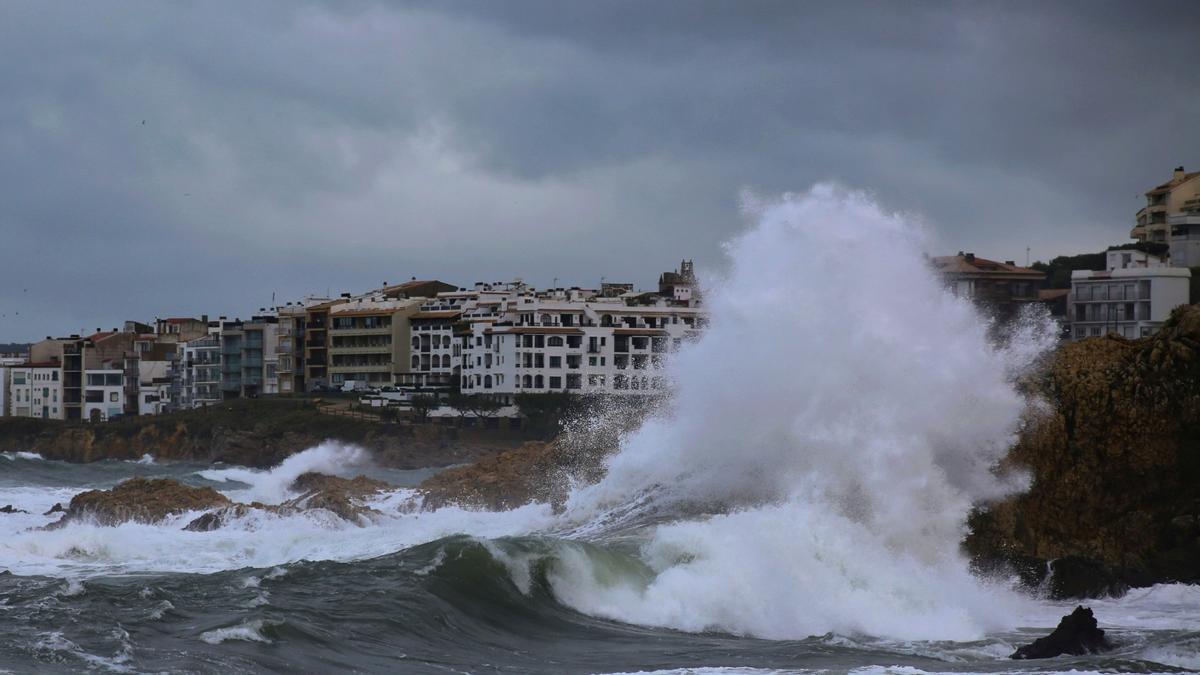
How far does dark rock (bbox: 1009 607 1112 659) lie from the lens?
15.6 meters

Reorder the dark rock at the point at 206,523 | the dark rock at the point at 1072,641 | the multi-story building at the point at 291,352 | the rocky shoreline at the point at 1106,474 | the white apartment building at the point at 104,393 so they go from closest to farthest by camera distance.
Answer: the dark rock at the point at 1072,641 → the rocky shoreline at the point at 1106,474 → the dark rock at the point at 206,523 → the multi-story building at the point at 291,352 → the white apartment building at the point at 104,393

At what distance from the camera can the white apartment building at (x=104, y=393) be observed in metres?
105

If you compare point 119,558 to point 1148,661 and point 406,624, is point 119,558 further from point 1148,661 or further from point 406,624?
point 1148,661

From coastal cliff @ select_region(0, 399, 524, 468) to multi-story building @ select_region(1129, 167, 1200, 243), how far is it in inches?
1427

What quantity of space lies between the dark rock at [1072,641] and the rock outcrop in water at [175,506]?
15324 mm

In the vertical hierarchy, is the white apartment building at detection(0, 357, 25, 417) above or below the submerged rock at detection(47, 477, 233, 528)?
above

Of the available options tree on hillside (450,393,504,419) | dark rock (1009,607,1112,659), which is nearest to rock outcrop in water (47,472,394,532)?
dark rock (1009,607,1112,659)

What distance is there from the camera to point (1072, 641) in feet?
51.3

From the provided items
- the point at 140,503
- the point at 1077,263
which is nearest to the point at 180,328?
the point at 1077,263

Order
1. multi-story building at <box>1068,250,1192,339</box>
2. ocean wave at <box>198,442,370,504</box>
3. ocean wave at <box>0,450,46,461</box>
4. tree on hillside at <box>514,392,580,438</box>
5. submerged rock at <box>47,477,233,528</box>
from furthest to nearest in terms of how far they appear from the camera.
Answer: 1. ocean wave at <box>0,450,46,461</box>
2. tree on hillside at <box>514,392,580,438</box>
3. multi-story building at <box>1068,250,1192,339</box>
4. ocean wave at <box>198,442,370,504</box>
5. submerged rock at <box>47,477,233,528</box>

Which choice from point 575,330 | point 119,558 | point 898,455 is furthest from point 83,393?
point 898,455

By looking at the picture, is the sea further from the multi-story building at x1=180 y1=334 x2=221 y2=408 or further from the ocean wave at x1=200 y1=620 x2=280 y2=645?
the multi-story building at x1=180 y1=334 x2=221 y2=408

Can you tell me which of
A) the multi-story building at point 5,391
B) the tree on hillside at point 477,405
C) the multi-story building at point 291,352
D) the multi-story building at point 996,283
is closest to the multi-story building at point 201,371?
the multi-story building at point 291,352

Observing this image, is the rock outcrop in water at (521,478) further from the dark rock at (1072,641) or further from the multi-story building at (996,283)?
the multi-story building at (996,283)
